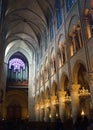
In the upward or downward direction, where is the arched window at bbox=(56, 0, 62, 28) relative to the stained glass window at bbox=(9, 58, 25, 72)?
upward

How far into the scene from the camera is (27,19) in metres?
28.1

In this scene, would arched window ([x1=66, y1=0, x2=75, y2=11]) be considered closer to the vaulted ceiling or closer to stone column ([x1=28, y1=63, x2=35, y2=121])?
the vaulted ceiling

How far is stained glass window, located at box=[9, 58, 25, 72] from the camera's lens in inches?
1499

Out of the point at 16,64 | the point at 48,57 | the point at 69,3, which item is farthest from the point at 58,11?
the point at 16,64

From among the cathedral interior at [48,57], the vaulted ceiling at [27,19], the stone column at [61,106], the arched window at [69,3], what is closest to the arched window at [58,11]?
the cathedral interior at [48,57]

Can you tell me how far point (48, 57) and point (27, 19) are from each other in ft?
28.8

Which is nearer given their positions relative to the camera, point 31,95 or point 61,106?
point 61,106

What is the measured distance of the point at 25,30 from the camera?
31250 millimetres

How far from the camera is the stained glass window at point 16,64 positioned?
3806 centimetres

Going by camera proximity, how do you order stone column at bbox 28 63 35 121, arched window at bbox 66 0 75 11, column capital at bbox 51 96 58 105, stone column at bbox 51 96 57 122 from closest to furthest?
arched window at bbox 66 0 75 11 < stone column at bbox 51 96 57 122 < column capital at bbox 51 96 58 105 < stone column at bbox 28 63 35 121

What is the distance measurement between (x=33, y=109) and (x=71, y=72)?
2051cm

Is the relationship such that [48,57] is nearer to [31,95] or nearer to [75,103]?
[75,103]

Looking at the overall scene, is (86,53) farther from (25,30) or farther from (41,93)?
(25,30)

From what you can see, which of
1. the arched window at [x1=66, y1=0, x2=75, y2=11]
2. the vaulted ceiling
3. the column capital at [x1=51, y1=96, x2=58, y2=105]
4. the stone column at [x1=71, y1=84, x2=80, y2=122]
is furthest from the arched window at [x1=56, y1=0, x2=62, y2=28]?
the stone column at [x1=71, y1=84, x2=80, y2=122]
